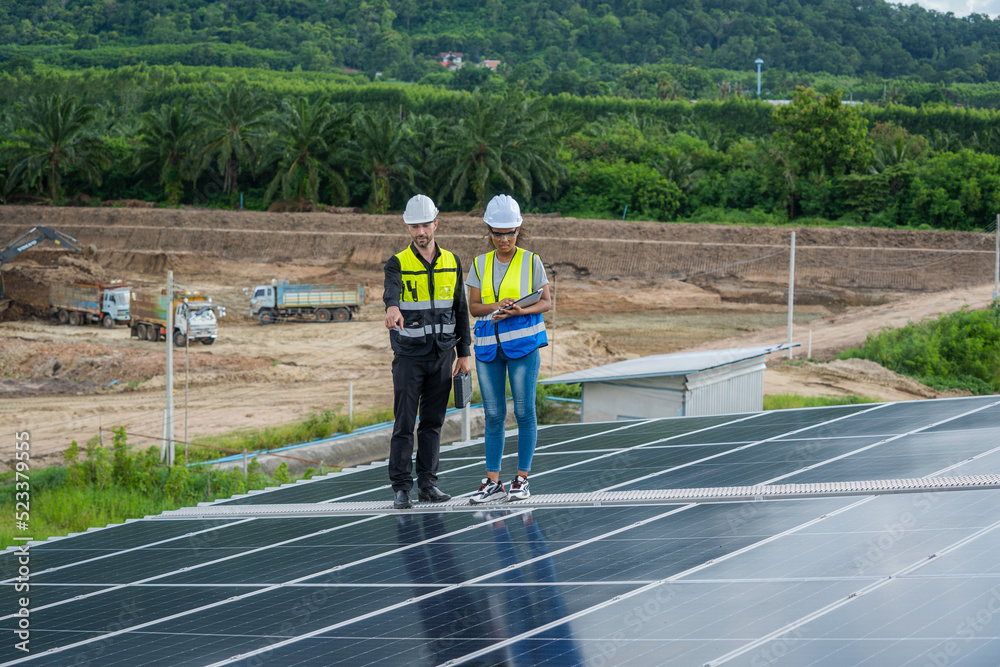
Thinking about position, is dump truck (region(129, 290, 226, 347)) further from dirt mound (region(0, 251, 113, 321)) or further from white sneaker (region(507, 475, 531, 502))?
white sneaker (region(507, 475, 531, 502))

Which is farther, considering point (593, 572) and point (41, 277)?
point (41, 277)

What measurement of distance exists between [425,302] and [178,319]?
29342 millimetres

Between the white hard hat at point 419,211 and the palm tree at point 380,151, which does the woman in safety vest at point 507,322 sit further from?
the palm tree at point 380,151

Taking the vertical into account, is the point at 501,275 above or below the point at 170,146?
below

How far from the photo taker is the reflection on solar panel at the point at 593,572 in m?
3.34

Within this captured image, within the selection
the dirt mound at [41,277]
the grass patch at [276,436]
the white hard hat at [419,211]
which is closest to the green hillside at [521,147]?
the dirt mound at [41,277]

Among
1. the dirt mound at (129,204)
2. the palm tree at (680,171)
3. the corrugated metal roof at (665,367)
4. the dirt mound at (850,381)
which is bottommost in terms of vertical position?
the dirt mound at (850,381)

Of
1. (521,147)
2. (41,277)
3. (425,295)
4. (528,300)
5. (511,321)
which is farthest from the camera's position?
(521,147)

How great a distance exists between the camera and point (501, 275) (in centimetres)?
600

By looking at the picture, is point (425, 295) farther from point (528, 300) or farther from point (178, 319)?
point (178, 319)

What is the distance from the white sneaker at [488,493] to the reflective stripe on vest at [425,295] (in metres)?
1.08

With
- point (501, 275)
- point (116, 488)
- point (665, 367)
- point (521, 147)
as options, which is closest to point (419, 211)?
point (501, 275)

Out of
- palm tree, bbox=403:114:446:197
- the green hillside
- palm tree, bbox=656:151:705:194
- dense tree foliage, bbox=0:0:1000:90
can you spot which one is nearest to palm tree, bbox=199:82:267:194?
the green hillside

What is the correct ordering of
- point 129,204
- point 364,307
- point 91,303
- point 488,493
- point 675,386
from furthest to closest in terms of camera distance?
point 129,204 → point 364,307 → point 91,303 → point 675,386 → point 488,493
